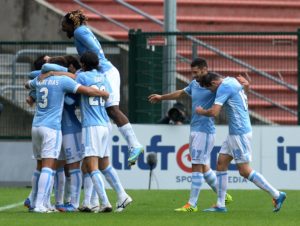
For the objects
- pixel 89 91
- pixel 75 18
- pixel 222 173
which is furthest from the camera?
pixel 222 173

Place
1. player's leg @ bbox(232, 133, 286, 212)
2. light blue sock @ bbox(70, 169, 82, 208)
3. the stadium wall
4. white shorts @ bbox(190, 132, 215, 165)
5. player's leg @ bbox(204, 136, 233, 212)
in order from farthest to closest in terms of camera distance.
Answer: the stadium wall → white shorts @ bbox(190, 132, 215, 165) → player's leg @ bbox(204, 136, 233, 212) → player's leg @ bbox(232, 133, 286, 212) → light blue sock @ bbox(70, 169, 82, 208)

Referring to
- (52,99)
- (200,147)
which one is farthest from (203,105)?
(52,99)

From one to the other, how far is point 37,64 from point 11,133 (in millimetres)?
7480

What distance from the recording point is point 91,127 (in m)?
15.1

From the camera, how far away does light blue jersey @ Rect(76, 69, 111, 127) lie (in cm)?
1516

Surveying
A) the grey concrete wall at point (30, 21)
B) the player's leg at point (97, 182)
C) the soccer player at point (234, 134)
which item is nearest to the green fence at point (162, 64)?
the grey concrete wall at point (30, 21)

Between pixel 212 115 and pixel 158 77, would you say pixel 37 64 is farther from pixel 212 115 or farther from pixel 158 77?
pixel 158 77

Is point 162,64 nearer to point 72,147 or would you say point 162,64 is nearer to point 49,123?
point 72,147

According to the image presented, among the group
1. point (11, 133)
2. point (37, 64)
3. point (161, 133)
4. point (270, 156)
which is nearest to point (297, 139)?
point (270, 156)

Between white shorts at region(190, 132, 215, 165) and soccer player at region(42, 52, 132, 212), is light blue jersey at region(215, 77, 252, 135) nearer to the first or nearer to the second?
white shorts at region(190, 132, 215, 165)

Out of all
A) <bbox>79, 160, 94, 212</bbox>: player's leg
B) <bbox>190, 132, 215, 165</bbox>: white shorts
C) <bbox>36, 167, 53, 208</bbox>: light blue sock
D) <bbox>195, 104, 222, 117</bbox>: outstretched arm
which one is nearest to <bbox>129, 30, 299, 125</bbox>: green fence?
<bbox>190, 132, 215, 165</bbox>: white shorts

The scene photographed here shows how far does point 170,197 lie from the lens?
1930cm

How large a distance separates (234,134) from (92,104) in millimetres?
2007

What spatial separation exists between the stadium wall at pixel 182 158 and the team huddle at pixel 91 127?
213 inches
